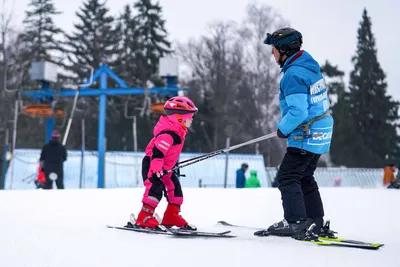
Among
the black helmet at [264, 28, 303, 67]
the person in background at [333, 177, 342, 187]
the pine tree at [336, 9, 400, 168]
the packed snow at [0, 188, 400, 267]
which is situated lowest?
the person in background at [333, 177, 342, 187]

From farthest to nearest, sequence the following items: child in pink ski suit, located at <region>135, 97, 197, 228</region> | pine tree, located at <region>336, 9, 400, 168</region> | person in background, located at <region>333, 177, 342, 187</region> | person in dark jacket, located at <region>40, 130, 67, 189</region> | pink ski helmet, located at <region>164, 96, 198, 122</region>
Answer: pine tree, located at <region>336, 9, 400, 168</region>, person in background, located at <region>333, 177, 342, 187</region>, person in dark jacket, located at <region>40, 130, 67, 189</region>, pink ski helmet, located at <region>164, 96, 198, 122</region>, child in pink ski suit, located at <region>135, 97, 197, 228</region>

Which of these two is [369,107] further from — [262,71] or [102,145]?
[102,145]

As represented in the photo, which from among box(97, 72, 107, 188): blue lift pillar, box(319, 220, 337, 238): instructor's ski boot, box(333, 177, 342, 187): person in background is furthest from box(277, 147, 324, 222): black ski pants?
box(333, 177, 342, 187): person in background

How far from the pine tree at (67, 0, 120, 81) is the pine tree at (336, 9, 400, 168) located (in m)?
19.6

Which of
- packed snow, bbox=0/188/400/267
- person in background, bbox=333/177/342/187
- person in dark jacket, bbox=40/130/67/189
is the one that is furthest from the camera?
person in background, bbox=333/177/342/187

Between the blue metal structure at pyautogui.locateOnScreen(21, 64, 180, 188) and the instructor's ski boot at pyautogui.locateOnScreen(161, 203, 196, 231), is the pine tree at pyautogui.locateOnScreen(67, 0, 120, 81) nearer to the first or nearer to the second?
the blue metal structure at pyautogui.locateOnScreen(21, 64, 180, 188)

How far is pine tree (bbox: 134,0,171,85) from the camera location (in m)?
38.0

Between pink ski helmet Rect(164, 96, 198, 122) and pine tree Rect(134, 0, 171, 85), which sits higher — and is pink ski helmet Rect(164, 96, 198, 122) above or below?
below

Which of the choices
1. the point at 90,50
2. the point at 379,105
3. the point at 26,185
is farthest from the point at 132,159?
the point at 379,105

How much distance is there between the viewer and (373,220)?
4.51 meters

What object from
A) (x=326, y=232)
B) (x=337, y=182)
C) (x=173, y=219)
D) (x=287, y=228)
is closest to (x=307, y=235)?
(x=287, y=228)

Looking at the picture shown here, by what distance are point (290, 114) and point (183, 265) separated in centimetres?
139

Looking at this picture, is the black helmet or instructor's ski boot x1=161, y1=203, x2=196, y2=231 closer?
the black helmet

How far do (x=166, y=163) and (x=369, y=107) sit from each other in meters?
42.2
